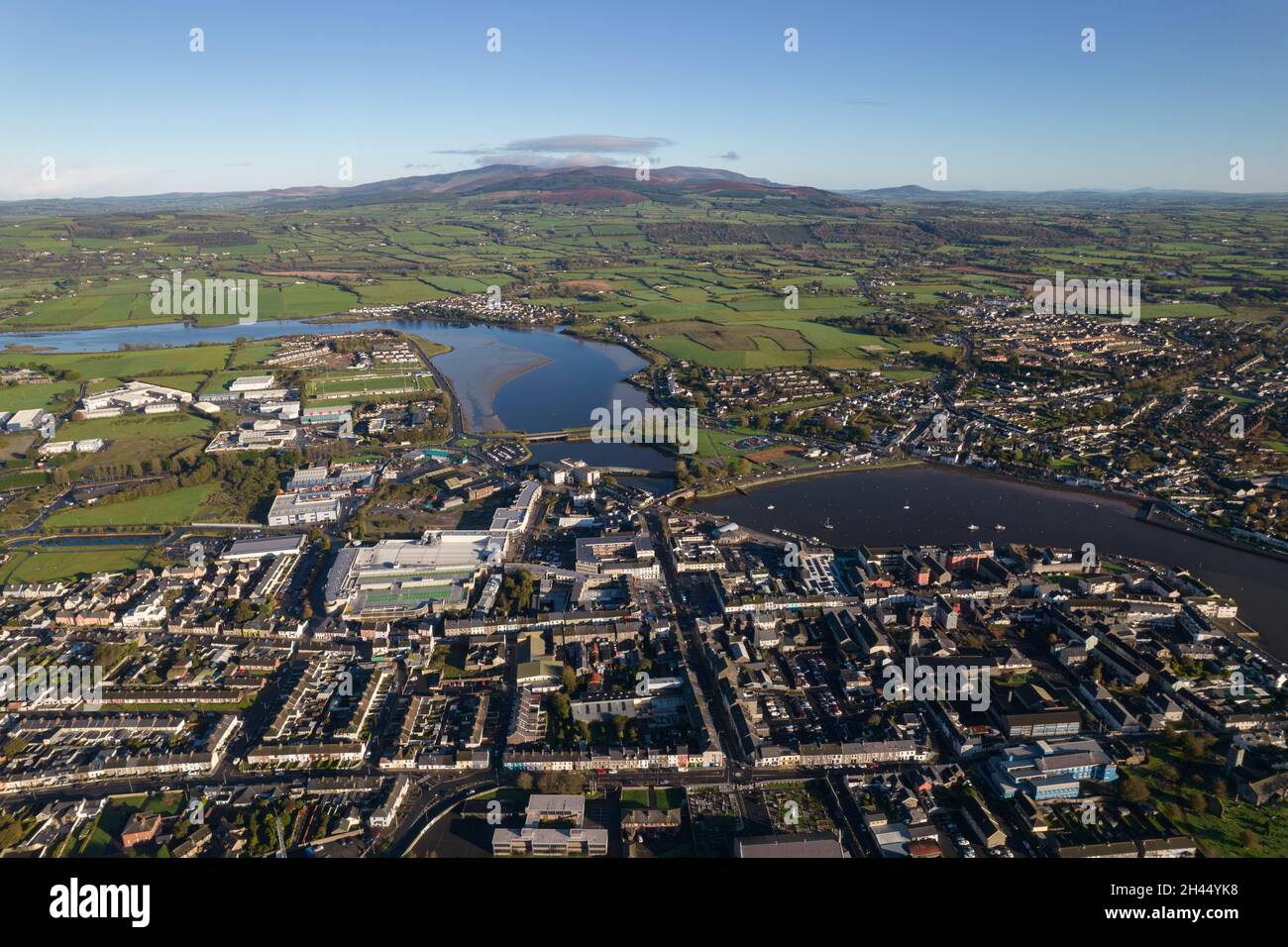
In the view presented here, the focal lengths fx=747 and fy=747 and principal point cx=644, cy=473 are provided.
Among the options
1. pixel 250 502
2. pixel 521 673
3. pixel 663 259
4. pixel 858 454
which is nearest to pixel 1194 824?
pixel 521 673

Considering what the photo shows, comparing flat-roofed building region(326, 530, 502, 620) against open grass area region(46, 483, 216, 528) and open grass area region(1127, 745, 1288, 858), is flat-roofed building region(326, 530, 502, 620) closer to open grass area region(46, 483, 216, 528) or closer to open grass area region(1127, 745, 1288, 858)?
open grass area region(46, 483, 216, 528)

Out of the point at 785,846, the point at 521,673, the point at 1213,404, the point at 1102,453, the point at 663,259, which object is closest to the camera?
the point at 785,846

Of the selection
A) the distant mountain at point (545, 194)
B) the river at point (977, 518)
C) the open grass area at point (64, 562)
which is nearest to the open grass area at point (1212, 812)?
the river at point (977, 518)

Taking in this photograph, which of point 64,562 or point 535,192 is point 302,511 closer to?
point 64,562
